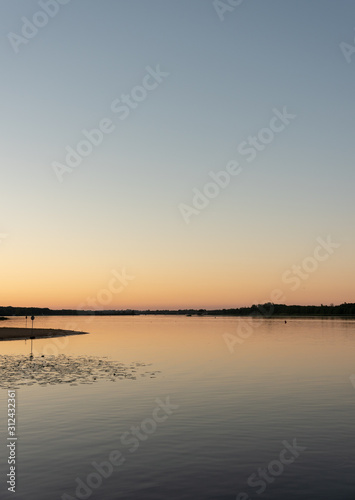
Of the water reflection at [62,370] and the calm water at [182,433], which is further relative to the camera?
the water reflection at [62,370]

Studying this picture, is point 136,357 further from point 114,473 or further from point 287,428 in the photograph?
point 114,473

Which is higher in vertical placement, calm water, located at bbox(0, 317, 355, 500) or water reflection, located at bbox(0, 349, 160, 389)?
water reflection, located at bbox(0, 349, 160, 389)

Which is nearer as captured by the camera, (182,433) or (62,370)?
(182,433)

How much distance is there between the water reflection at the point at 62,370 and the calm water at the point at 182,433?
23 cm

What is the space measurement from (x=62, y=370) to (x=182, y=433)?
103 feet

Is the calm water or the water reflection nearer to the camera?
the calm water

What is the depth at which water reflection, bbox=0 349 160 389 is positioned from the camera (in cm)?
4850

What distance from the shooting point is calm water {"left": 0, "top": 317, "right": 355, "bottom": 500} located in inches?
805

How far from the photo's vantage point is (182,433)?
29031 mm

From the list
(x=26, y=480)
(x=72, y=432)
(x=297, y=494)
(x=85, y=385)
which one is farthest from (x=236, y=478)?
(x=85, y=385)

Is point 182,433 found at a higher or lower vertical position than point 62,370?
lower

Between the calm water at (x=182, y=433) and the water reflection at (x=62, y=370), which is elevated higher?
the water reflection at (x=62, y=370)

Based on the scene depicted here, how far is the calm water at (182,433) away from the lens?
2045 cm

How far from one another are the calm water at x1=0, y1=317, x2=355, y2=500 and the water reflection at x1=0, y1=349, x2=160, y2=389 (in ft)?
0.76
